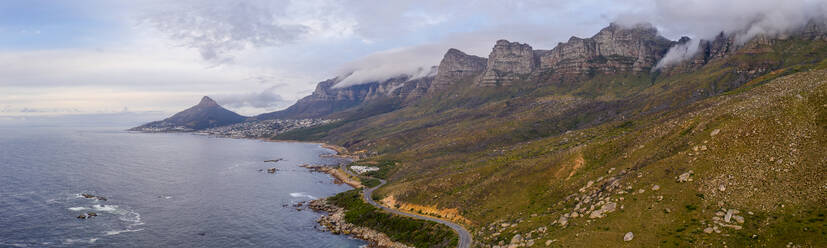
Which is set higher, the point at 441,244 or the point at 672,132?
the point at 672,132

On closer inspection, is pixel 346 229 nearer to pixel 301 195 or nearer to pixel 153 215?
pixel 301 195

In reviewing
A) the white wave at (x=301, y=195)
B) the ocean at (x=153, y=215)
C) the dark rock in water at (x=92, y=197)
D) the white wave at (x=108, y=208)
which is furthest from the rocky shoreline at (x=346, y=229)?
the dark rock in water at (x=92, y=197)

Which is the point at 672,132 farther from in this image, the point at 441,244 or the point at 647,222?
the point at 441,244

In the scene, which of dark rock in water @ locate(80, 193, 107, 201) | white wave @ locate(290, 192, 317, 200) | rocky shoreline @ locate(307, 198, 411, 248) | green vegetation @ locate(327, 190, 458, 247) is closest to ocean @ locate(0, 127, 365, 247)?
white wave @ locate(290, 192, 317, 200)

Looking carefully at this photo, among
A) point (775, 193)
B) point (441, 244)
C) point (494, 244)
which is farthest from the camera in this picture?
point (441, 244)

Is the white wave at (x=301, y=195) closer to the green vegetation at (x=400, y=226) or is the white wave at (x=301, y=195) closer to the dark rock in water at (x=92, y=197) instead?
the green vegetation at (x=400, y=226)

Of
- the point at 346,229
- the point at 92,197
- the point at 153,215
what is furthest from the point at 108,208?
the point at 346,229

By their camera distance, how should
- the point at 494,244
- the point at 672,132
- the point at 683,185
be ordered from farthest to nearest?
the point at 672,132 < the point at 494,244 < the point at 683,185

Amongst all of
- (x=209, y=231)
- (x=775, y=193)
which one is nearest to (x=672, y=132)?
(x=775, y=193)
